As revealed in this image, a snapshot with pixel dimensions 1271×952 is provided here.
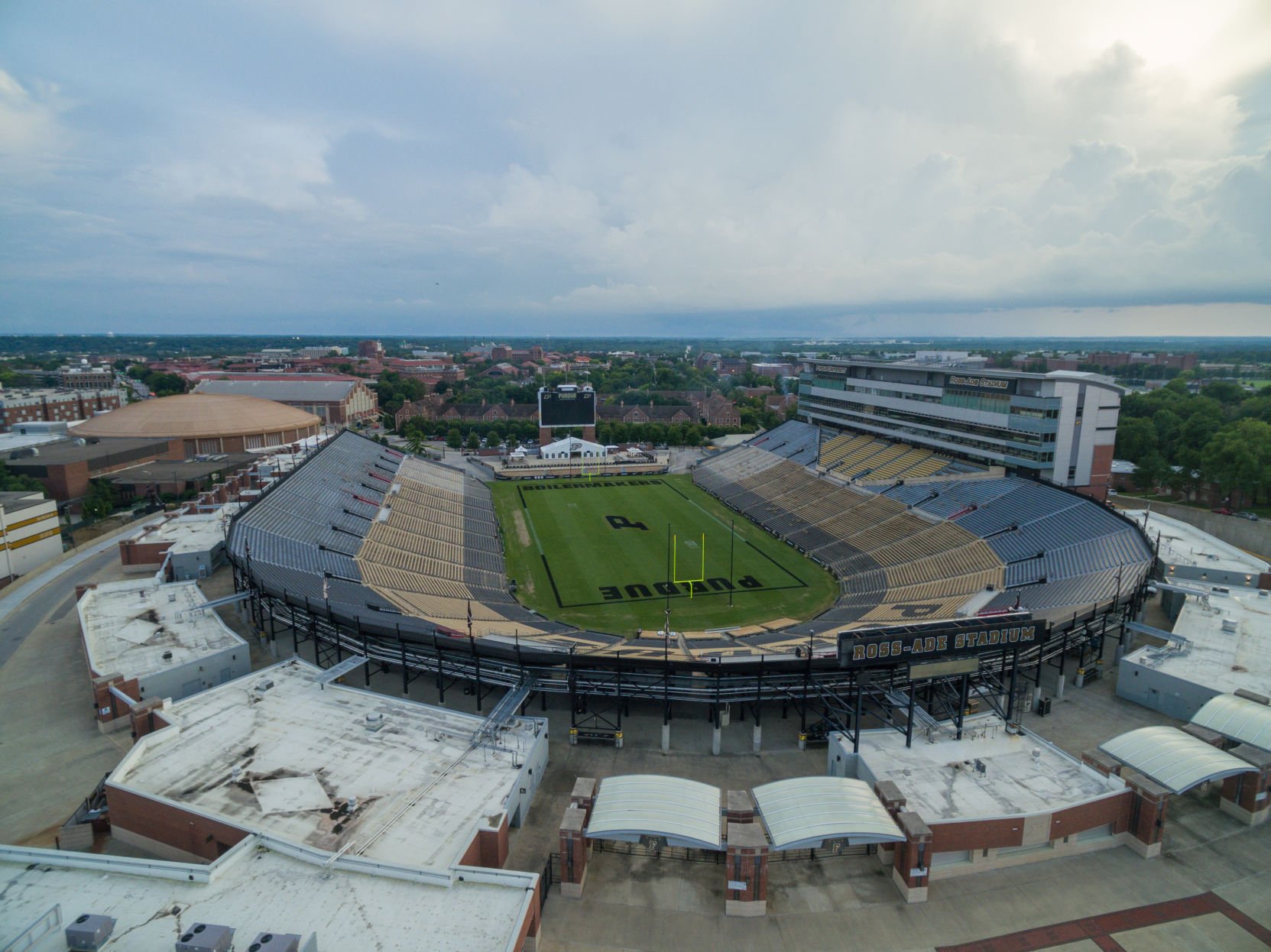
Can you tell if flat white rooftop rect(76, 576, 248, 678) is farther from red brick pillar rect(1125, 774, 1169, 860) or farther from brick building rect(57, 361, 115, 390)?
brick building rect(57, 361, 115, 390)

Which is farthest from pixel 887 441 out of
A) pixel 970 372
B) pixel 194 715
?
pixel 194 715

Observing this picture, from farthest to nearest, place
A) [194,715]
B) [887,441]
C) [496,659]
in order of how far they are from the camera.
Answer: [887,441], [496,659], [194,715]

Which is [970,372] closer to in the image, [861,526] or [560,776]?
[861,526]

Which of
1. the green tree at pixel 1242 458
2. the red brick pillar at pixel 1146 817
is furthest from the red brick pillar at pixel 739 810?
the green tree at pixel 1242 458

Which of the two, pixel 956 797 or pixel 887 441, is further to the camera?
pixel 887 441

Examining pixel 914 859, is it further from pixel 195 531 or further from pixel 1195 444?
pixel 1195 444

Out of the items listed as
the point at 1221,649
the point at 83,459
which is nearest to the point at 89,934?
the point at 1221,649

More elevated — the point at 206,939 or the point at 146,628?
the point at 206,939

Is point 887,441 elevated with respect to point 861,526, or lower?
elevated
